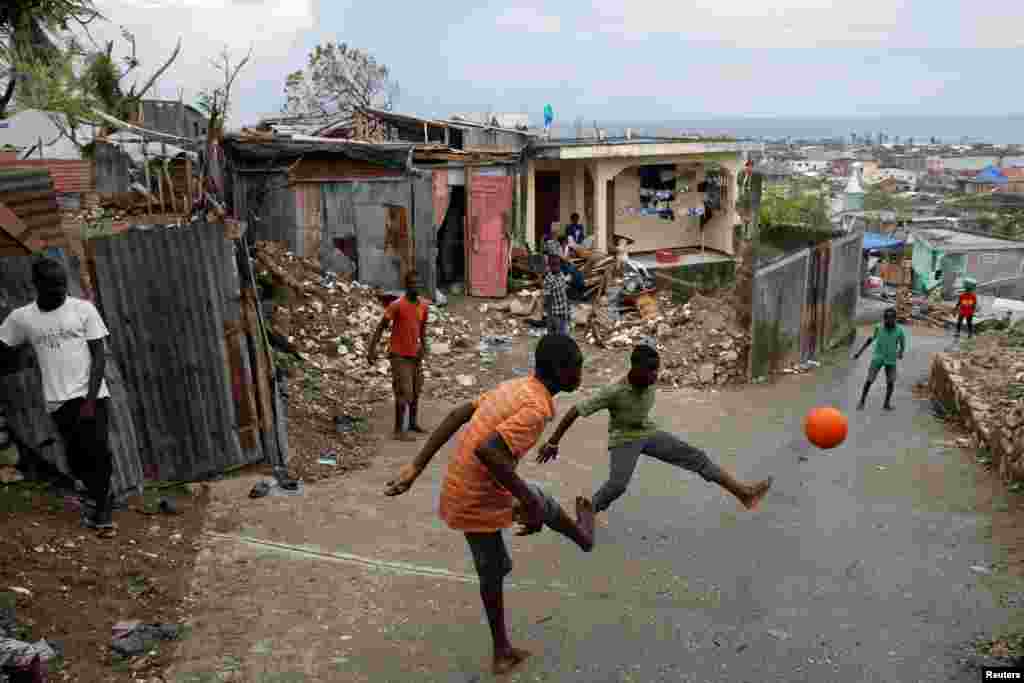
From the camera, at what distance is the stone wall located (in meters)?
7.62

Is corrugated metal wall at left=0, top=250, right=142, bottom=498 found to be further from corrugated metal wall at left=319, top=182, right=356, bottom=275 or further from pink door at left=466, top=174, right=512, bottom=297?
pink door at left=466, top=174, right=512, bottom=297

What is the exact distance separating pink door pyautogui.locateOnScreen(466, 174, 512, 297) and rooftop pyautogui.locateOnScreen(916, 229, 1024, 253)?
2496 centimetres

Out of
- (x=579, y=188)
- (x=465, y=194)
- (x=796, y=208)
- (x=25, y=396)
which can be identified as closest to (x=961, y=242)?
(x=796, y=208)

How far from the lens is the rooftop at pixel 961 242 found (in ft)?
113

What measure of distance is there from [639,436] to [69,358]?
3360mm

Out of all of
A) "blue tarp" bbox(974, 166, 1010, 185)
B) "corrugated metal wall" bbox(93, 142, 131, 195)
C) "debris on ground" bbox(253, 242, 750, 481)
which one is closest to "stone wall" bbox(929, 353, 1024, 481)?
"debris on ground" bbox(253, 242, 750, 481)

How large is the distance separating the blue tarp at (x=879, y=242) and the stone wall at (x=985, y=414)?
2743 centimetres

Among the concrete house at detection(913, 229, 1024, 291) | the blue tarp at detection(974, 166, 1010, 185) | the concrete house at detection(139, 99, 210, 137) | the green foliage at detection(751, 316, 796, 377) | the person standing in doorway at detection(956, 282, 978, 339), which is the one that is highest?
the concrete house at detection(139, 99, 210, 137)

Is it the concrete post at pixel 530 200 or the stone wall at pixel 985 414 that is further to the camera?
the concrete post at pixel 530 200

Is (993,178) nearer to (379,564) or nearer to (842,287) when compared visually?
(842,287)

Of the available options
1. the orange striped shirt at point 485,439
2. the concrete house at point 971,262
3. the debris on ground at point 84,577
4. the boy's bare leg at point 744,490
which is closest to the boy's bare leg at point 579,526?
the orange striped shirt at point 485,439

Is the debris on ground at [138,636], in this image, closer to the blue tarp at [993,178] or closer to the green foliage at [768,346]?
the green foliage at [768,346]

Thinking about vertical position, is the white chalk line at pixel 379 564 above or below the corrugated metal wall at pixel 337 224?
below

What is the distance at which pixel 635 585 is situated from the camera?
5258mm
